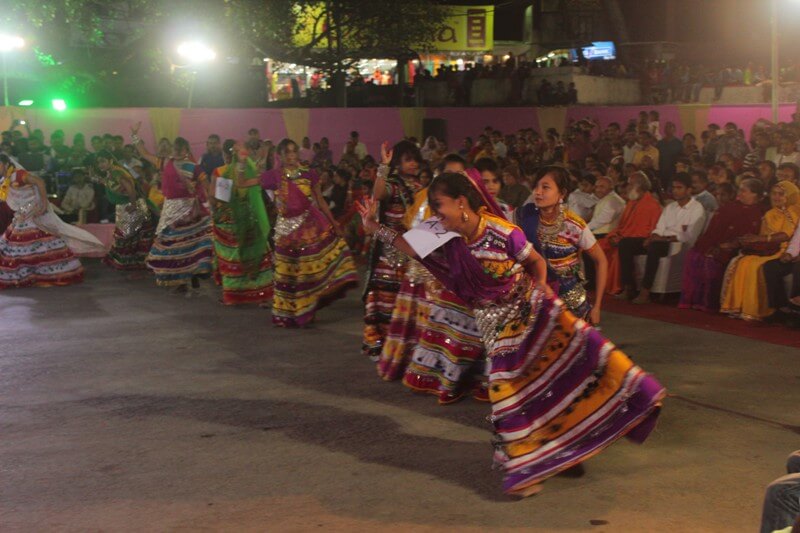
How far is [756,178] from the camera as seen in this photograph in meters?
10.2

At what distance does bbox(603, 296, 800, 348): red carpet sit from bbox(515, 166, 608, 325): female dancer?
→ 9.74 feet

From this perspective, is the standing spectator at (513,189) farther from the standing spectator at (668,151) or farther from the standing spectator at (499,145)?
the standing spectator at (499,145)

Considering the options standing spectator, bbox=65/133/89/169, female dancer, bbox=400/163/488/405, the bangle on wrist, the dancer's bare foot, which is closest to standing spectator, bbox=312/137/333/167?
standing spectator, bbox=65/133/89/169

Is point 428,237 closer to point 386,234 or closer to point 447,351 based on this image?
point 386,234

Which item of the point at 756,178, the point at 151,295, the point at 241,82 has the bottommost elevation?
the point at 151,295

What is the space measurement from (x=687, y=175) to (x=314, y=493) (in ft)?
22.8

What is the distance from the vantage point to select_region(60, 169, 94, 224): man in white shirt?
615 inches

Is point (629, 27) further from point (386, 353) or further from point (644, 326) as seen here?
point (386, 353)

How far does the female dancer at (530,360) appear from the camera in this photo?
16.3 feet

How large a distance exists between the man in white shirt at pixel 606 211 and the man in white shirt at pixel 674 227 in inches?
22.9

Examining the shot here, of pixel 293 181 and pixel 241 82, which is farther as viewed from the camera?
pixel 241 82

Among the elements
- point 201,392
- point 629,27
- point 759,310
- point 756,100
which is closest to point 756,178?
point 759,310

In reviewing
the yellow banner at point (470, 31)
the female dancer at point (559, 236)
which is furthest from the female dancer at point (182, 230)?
the yellow banner at point (470, 31)

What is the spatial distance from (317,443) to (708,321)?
16.5 ft
